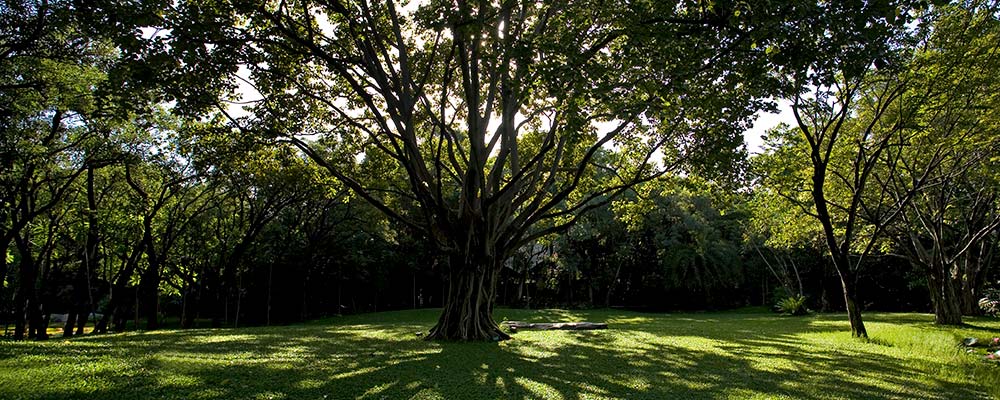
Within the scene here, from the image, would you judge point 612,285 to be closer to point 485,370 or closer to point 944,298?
point 944,298

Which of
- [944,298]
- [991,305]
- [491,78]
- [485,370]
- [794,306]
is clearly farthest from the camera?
[794,306]

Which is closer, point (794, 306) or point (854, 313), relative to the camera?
point (854, 313)

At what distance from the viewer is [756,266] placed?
3353 cm

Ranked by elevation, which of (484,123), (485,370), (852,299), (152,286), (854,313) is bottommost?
(485,370)

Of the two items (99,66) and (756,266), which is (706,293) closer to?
(756,266)

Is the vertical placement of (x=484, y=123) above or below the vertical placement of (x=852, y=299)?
above

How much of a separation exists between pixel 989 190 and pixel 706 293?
1669 cm

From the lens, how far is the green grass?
5.34 m

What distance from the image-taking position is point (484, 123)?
11.4 m

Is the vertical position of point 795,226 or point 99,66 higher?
point 99,66

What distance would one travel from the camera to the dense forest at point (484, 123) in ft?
22.3

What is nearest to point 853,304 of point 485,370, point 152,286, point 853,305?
point 853,305

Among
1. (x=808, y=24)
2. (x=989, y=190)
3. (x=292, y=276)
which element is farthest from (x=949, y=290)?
(x=292, y=276)

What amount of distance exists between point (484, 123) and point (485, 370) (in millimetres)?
5806
